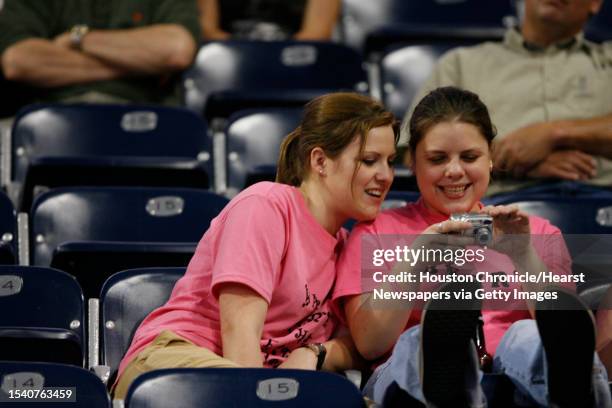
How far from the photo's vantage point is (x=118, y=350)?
118 inches

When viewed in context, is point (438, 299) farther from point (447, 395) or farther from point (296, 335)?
point (296, 335)

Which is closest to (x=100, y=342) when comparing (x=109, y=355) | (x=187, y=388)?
(x=109, y=355)

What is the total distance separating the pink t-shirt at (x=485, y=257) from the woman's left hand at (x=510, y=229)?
6cm

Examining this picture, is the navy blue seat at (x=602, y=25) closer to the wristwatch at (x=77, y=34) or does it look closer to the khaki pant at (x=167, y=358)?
the wristwatch at (x=77, y=34)

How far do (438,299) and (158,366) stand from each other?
2.06 ft

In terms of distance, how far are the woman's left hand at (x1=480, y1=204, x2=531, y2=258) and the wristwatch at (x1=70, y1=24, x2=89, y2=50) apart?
2.15 meters

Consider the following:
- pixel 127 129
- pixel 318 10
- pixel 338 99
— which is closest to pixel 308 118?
pixel 338 99

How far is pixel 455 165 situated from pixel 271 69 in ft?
6.35

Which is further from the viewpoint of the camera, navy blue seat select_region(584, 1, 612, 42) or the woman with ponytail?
navy blue seat select_region(584, 1, 612, 42)

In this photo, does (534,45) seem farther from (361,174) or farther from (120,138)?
(361,174)

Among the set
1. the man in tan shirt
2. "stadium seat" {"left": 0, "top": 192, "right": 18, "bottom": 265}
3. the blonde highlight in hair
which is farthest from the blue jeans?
the man in tan shirt

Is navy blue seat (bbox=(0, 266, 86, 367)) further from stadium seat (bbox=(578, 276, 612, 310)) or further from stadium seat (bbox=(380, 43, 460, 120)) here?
stadium seat (bbox=(380, 43, 460, 120))

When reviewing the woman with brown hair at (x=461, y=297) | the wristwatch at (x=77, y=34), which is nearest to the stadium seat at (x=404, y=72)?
the wristwatch at (x=77, y=34)

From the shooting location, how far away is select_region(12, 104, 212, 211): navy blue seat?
381cm
